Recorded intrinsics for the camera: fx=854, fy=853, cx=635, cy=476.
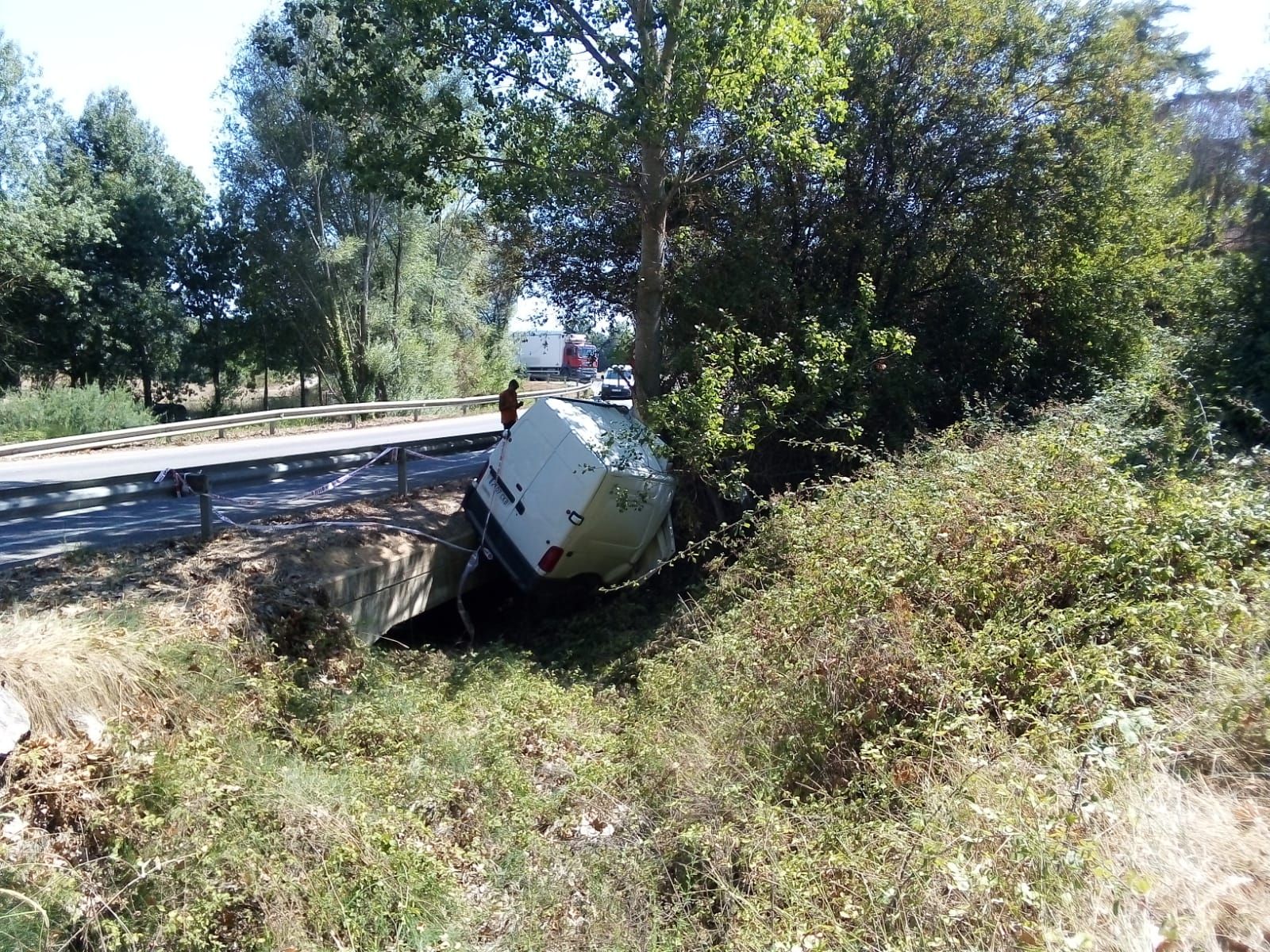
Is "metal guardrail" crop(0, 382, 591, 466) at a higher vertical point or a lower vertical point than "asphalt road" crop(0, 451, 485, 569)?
Answer: lower

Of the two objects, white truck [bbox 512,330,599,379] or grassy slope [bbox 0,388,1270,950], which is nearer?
grassy slope [bbox 0,388,1270,950]

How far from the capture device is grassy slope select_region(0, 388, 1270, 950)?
3334mm

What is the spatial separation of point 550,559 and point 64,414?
18121 millimetres

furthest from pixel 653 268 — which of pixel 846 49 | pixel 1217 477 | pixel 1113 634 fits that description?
pixel 1113 634

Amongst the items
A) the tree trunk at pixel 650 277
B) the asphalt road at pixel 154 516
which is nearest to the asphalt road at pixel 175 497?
the asphalt road at pixel 154 516

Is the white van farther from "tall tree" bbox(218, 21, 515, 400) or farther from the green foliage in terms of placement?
"tall tree" bbox(218, 21, 515, 400)

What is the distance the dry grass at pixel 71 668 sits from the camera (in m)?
4.78

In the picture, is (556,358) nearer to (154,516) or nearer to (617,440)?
(154,516)

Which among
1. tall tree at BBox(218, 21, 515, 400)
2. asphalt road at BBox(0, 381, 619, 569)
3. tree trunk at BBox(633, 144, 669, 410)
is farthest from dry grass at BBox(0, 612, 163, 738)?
tall tree at BBox(218, 21, 515, 400)

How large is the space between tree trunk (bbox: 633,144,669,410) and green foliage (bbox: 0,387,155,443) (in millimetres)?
15330

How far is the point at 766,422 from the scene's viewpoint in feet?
34.2

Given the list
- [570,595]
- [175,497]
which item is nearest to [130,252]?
[175,497]

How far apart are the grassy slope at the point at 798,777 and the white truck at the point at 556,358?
152 ft

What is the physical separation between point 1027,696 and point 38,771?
5.21 metres
